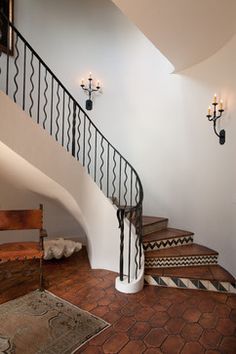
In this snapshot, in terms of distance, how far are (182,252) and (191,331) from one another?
115cm

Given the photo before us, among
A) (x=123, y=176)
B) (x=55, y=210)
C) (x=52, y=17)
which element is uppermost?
(x=52, y=17)

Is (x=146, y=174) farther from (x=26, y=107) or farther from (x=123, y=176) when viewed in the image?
(x=26, y=107)

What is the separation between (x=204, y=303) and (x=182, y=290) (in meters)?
0.30

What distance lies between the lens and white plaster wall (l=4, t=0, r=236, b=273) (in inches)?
121

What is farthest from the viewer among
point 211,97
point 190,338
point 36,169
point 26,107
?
point 26,107

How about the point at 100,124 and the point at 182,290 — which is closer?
the point at 182,290

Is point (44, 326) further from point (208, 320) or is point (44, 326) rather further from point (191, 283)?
point (191, 283)

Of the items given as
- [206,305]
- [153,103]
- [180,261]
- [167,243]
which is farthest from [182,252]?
[153,103]

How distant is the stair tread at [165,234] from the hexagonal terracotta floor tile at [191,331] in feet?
3.85

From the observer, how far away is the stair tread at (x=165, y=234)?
3.18 meters

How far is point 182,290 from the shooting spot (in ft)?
8.73

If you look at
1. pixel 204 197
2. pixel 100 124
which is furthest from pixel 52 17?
pixel 204 197

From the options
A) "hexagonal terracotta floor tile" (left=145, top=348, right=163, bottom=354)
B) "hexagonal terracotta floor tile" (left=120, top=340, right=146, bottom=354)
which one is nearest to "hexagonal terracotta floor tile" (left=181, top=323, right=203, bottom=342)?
"hexagonal terracotta floor tile" (left=145, top=348, right=163, bottom=354)

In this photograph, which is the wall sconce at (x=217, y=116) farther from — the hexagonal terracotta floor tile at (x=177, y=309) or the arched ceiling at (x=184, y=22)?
the hexagonal terracotta floor tile at (x=177, y=309)
